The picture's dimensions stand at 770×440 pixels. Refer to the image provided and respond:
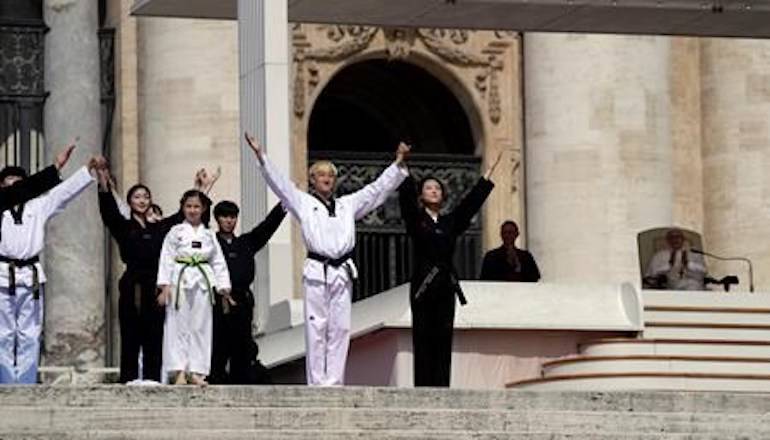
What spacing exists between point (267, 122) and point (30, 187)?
4.14 m

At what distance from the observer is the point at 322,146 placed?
129 ft

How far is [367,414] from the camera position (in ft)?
65.5

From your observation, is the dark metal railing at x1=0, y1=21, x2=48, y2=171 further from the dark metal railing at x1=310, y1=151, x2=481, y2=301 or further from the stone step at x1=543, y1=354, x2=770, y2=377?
the stone step at x1=543, y1=354, x2=770, y2=377

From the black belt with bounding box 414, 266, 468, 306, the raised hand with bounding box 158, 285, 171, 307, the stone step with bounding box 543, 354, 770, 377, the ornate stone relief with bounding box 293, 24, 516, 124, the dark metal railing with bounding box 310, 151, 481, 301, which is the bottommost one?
the stone step with bounding box 543, 354, 770, 377

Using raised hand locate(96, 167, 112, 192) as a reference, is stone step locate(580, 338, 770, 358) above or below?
below

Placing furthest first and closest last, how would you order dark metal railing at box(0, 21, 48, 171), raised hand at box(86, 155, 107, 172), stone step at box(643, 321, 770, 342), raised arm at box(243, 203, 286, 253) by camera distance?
dark metal railing at box(0, 21, 48, 171) → stone step at box(643, 321, 770, 342) → raised arm at box(243, 203, 286, 253) → raised hand at box(86, 155, 107, 172)

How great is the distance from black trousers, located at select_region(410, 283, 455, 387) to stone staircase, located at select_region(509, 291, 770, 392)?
2.31 meters

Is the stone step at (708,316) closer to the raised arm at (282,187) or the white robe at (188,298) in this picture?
the raised arm at (282,187)

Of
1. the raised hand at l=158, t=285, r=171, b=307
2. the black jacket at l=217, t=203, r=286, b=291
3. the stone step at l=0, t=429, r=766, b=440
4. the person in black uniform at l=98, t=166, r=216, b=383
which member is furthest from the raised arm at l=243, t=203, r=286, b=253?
the stone step at l=0, t=429, r=766, b=440

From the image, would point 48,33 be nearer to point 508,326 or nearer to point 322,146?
point 322,146

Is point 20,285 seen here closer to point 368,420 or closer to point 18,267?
point 18,267

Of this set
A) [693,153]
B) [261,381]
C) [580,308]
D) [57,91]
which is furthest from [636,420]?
[693,153]

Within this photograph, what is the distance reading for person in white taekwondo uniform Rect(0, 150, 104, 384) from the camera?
22.4 meters

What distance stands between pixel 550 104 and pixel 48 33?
5.87 meters
